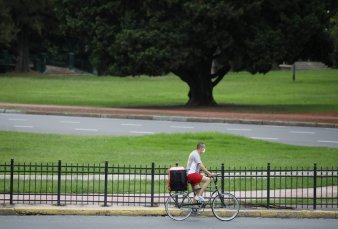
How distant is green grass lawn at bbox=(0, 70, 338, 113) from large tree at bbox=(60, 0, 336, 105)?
296 cm

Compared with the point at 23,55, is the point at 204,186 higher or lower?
lower

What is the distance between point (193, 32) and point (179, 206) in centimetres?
3101

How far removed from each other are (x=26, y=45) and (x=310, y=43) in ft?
139

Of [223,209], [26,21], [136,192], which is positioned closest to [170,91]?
[26,21]

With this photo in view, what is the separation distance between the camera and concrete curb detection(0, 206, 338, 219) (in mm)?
17906

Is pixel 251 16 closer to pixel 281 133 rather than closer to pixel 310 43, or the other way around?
pixel 310 43

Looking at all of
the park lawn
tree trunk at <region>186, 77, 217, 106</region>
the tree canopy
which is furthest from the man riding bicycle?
tree trunk at <region>186, 77, 217, 106</region>

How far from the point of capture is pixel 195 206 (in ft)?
57.2

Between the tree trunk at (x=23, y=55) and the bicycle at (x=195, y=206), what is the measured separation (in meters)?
72.3

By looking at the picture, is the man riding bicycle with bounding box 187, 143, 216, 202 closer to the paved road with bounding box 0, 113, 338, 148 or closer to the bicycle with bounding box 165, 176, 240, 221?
the bicycle with bounding box 165, 176, 240, 221

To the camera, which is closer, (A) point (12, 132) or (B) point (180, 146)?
(B) point (180, 146)

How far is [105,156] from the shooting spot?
2622cm

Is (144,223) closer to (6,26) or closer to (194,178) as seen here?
(194,178)

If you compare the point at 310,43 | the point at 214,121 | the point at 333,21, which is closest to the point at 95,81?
the point at 333,21
